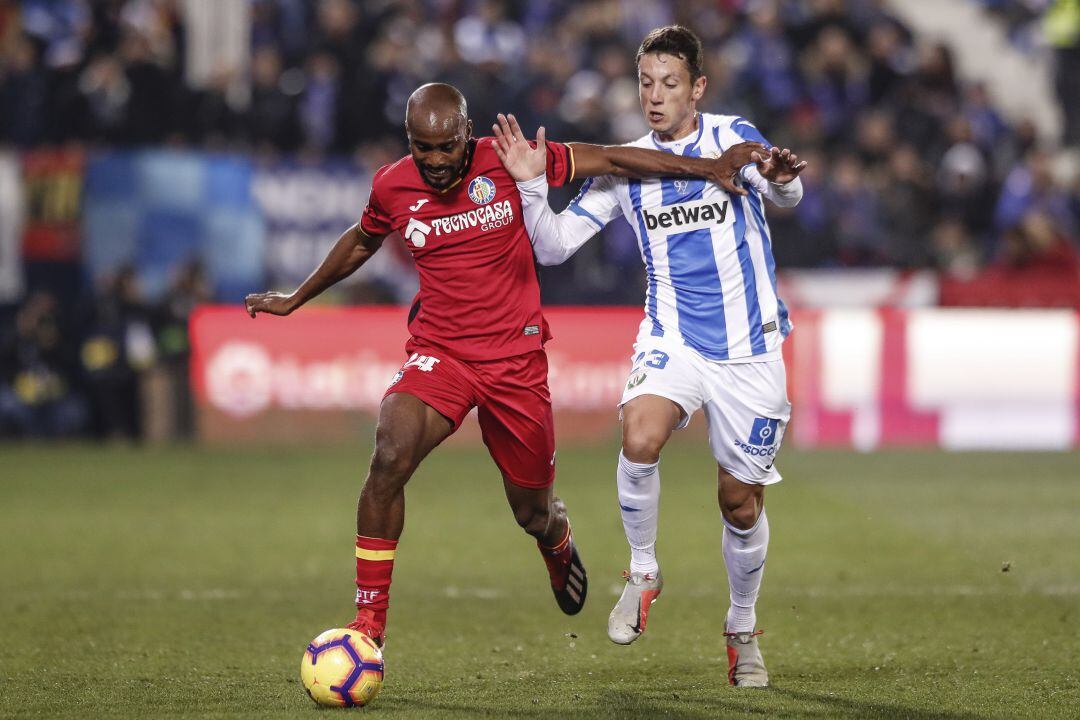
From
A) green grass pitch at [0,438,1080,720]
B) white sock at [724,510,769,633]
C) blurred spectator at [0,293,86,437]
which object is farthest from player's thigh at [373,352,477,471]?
blurred spectator at [0,293,86,437]

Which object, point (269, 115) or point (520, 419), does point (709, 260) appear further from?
point (269, 115)

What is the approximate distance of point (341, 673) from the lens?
550 centimetres

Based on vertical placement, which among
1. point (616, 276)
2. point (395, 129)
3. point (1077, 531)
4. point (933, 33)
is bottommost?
point (1077, 531)

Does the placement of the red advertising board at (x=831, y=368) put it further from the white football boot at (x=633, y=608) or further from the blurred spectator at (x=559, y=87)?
the white football boot at (x=633, y=608)

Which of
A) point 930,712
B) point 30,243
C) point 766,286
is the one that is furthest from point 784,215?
point 930,712

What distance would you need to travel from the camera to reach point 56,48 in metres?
16.9

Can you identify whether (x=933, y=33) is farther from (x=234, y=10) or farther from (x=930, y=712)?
(x=930, y=712)

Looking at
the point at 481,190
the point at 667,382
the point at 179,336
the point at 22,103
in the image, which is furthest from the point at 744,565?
the point at 22,103

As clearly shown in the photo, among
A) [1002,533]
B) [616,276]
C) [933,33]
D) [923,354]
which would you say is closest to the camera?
[1002,533]

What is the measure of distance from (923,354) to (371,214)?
9.41 metres

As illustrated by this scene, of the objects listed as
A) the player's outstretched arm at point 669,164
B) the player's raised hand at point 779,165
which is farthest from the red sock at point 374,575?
the player's raised hand at point 779,165

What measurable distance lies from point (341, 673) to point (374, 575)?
514mm

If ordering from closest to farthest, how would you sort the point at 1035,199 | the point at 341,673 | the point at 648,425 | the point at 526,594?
the point at 341,673 < the point at 648,425 < the point at 526,594 < the point at 1035,199

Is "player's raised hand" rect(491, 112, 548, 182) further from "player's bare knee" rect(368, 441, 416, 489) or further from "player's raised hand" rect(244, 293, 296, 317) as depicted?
"player's bare knee" rect(368, 441, 416, 489)
